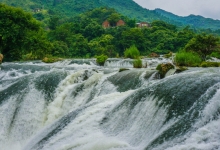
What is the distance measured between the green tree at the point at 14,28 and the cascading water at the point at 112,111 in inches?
377

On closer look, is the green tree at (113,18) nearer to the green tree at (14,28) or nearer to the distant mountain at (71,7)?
the distant mountain at (71,7)

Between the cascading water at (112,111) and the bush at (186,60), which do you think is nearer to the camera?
the cascading water at (112,111)

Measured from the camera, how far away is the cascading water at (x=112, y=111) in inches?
237

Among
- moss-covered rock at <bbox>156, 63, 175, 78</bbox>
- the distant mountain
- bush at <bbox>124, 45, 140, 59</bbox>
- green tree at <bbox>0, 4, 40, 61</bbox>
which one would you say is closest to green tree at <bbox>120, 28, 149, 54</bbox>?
bush at <bbox>124, 45, 140, 59</bbox>

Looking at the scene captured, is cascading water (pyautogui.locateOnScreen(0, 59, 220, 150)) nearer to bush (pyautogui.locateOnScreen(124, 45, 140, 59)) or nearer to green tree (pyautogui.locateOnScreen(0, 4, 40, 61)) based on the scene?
green tree (pyautogui.locateOnScreen(0, 4, 40, 61))

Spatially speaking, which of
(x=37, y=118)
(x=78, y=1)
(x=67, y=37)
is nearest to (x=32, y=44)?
(x=37, y=118)

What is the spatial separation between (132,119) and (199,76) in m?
2.25

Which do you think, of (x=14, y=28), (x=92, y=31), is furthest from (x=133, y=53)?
(x=92, y=31)

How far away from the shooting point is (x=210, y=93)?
668 cm

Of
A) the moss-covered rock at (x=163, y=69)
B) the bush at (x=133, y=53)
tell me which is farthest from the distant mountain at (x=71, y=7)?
the moss-covered rock at (x=163, y=69)

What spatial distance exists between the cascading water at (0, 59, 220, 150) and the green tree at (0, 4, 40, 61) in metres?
9.56

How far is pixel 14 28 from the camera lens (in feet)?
72.7

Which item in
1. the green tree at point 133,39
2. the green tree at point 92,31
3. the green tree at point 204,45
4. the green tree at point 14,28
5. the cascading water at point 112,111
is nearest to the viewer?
the cascading water at point 112,111

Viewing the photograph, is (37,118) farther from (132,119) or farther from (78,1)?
(78,1)
